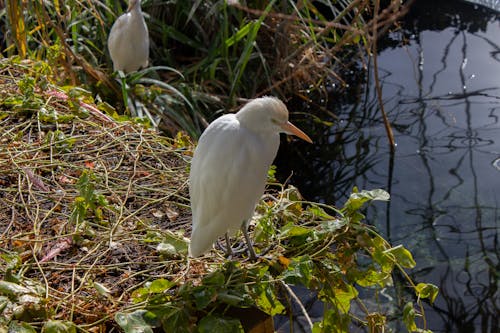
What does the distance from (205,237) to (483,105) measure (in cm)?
287

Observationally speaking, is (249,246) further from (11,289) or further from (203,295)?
(11,289)

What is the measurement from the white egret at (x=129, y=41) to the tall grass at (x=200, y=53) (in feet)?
0.29

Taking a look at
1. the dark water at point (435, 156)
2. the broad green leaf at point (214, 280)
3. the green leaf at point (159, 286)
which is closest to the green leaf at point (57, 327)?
the green leaf at point (159, 286)

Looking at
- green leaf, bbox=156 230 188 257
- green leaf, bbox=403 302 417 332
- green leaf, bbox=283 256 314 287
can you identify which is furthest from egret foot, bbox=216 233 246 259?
green leaf, bbox=403 302 417 332

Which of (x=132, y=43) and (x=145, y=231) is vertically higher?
(x=132, y=43)

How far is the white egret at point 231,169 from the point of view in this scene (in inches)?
55.7

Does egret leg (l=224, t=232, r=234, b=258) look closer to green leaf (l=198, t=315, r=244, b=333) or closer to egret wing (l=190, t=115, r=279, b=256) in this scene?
egret wing (l=190, t=115, r=279, b=256)

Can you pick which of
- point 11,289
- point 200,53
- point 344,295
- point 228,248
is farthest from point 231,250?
point 200,53

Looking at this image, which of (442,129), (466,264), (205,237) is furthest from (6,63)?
(442,129)

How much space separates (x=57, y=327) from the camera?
3.96 ft

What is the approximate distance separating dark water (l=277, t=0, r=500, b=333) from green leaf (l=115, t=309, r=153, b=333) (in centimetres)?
160

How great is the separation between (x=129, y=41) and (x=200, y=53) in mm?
820

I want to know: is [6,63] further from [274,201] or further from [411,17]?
[411,17]

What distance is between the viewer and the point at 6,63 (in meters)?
2.47
